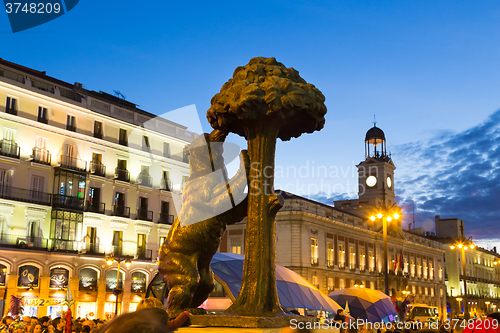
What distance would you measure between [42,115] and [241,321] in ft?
99.0

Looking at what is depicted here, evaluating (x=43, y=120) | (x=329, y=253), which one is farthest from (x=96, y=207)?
(x=329, y=253)

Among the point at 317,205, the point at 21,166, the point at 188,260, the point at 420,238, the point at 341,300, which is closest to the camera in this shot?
the point at 188,260

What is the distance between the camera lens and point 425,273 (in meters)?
67.1

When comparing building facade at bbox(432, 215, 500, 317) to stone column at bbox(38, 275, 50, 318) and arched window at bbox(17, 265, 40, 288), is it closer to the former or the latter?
stone column at bbox(38, 275, 50, 318)

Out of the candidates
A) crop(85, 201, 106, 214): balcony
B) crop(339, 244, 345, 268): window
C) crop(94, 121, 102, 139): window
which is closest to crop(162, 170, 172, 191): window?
crop(85, 201, 106, 214): balcony

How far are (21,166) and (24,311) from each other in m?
8.45

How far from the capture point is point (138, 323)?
6.21 ft

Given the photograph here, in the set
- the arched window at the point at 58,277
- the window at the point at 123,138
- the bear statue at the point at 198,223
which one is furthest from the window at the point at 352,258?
the bear statue at the point at 198,223

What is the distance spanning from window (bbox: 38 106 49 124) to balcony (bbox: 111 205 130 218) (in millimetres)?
7427

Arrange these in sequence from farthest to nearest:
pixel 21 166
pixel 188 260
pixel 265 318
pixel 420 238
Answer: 1. pixel 420 238
2. pixel 21 166
3. pixel 188 260
4. pixel 265 318

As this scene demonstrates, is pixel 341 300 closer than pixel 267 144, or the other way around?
pixel 267 144

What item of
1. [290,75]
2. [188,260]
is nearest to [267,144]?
[290,75]

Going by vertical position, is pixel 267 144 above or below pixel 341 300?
above

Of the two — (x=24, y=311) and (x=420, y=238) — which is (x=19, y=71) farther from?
(x=420, y=238)
